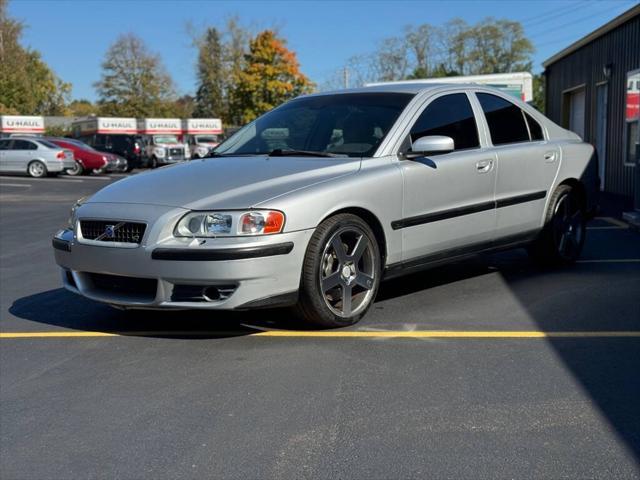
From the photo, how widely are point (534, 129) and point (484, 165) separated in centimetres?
107

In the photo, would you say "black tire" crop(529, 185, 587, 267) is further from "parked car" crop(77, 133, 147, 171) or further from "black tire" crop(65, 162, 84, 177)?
"parked car" crop(77, 133, 147, 171)

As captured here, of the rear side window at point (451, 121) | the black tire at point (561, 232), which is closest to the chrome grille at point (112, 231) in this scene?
the rear side window at point (451, 121)

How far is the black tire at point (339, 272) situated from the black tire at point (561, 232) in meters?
2.28

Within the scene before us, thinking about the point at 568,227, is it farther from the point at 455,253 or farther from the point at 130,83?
the point at 130,83

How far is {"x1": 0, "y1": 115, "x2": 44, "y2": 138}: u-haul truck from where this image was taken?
46.8 metres

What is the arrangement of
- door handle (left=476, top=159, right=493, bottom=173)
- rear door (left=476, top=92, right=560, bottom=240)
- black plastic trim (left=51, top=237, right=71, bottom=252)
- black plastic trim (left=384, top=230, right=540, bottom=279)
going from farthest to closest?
rear door (left=476, top=92, right=560, bottom=240) < door handle (left=476, top=159, right=493, bottom=173) < black plastic trim (left=384, top=230, right=540, bottom=279) < black plastic trim (left=51, top=237, right=71, bottom=252)

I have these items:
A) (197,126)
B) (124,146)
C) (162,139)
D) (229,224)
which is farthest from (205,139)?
(229,224)

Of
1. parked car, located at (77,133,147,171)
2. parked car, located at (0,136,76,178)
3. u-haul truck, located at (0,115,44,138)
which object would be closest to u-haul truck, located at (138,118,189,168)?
parked car, located at (77,133,147,171)

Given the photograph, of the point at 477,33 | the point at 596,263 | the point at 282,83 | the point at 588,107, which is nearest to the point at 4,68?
the point at 282,83

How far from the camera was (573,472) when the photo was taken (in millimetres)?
2789

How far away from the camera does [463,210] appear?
5605 millimetres

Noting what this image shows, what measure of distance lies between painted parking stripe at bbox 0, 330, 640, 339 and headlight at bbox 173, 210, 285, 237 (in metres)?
0.81

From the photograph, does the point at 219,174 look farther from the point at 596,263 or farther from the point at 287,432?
the point at 596,263

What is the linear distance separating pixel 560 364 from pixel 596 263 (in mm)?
3433
